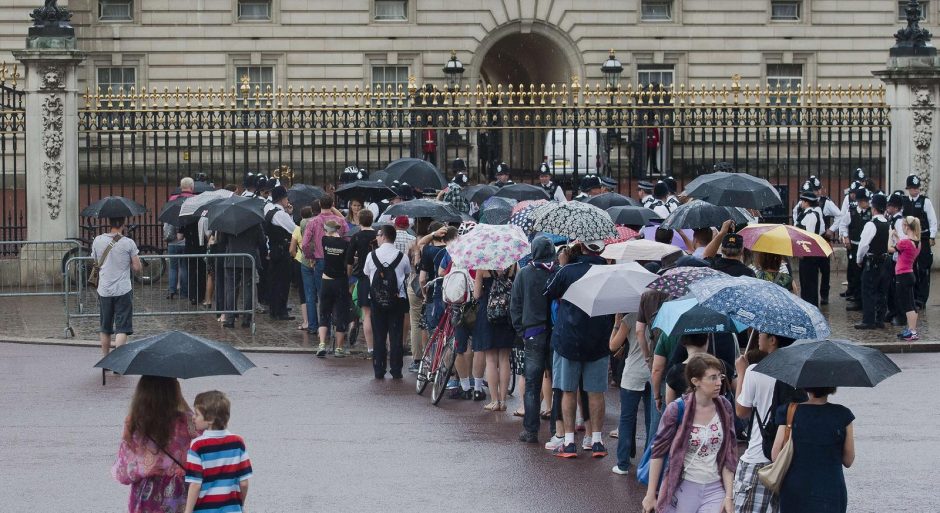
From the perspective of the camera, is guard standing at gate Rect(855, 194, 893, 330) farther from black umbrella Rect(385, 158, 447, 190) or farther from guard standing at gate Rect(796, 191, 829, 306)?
black umbrella Rect(385, 158, 447, 190)

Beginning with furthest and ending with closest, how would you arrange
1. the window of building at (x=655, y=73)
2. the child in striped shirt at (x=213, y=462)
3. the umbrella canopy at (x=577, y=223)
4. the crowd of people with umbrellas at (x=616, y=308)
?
the window of building at (x=655, y=73) < the umbrella canopy at (x=577, y=223) < the crowd of people with umbrellas at (x=616, y=308) < the child in striped shirt at (x=213, y=462)

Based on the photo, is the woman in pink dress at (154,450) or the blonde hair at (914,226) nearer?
the woman in pink dress at (154,450)

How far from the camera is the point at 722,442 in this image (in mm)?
8180

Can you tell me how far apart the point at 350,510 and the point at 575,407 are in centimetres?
223

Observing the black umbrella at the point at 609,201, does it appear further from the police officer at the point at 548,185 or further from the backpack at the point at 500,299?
the backpack at the point at 500,299

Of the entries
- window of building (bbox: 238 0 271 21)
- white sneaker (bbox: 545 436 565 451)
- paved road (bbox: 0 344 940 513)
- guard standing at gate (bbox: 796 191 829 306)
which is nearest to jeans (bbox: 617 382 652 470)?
paved road (bbox: 0 344 940 513)

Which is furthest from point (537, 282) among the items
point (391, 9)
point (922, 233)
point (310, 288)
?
point (391, 9)

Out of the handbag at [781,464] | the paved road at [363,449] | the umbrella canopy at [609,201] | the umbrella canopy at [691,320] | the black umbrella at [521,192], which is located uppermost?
the black umbrella at [521,192]

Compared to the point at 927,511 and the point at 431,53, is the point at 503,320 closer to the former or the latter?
the point at 927,511

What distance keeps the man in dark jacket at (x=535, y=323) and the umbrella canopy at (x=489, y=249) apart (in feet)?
1.80

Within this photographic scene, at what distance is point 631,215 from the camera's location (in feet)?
51.5

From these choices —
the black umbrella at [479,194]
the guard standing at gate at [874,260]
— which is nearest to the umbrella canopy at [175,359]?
the guard standing at gate at [874,260]

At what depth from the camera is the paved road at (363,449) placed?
390 inches

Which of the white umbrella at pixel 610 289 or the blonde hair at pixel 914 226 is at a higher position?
the blonde hair at pixel 914 226
